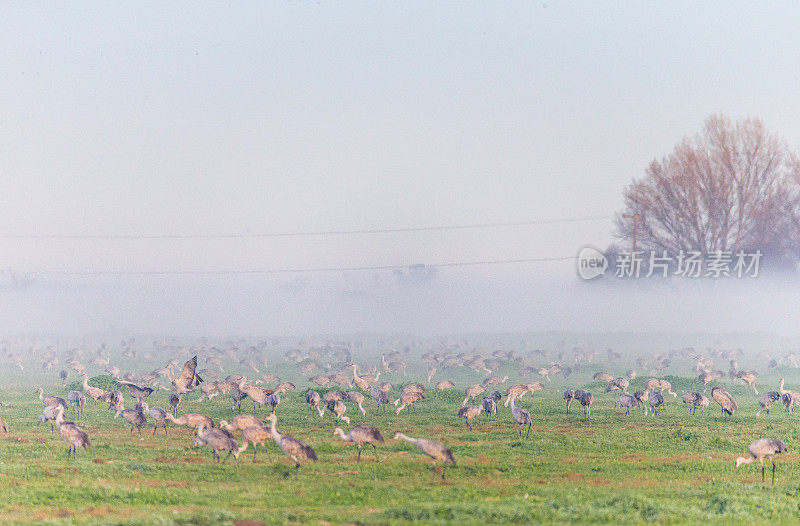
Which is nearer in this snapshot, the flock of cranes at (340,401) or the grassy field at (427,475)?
the grassy field at (427,475)

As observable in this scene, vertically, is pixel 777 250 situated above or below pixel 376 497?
above

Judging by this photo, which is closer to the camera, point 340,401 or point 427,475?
point 427,475

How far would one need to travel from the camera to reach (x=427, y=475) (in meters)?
20.6

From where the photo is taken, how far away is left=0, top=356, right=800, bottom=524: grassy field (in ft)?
52.7

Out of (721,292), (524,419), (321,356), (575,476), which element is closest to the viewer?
(575,476)

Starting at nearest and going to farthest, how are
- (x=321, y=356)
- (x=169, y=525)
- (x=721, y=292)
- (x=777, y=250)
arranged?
(x=169, y=525)
(x=321, y=356)
(x=777, y=250)
(x=721, y=292)

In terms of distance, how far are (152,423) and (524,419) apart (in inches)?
516

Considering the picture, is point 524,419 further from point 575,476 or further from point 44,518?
point 44,518

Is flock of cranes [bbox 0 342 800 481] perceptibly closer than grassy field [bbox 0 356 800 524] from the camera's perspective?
No

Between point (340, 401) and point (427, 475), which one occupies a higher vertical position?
point (340, 401)

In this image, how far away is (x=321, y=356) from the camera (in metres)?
55.3

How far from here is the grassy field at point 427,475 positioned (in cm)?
1606

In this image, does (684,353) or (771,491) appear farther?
(684,353)

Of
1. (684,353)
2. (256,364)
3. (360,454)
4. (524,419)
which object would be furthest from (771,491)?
(684,353)
